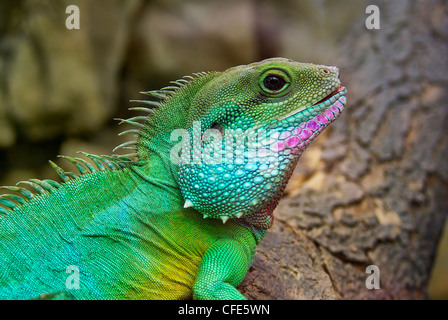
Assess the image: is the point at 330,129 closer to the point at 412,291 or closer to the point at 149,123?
the point at 412,291

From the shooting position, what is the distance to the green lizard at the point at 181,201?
9.41 feet

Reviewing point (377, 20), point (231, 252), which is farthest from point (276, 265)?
point (377, 20)

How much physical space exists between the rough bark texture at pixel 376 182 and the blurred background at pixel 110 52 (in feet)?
2.55

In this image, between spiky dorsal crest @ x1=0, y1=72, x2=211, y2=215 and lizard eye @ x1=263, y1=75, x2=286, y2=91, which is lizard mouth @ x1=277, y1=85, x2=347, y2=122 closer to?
lizard eye @ x1=263, y1=75, x2=286, y2=91

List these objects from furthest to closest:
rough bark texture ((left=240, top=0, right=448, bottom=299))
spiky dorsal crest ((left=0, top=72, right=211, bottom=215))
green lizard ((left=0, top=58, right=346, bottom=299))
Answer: rough bark texture ((left=240, top=0, right=448, bottom=299))
spiky dorsal crest ((left=0, top=72, right=211, bottom=215))
green lizard ((left=0, top=58, right=346, bottom=299))

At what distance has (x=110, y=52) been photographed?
30.0ft

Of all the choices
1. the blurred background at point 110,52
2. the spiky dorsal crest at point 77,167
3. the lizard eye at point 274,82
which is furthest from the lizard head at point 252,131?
the blurred background at point 110,52

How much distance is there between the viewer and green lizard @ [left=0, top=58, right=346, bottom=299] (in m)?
2.87

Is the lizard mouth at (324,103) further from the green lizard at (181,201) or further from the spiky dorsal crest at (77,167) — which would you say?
the spiky dorsal crest at (77,167)

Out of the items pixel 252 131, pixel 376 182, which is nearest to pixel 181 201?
pixel 252 131

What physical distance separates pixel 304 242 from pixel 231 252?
4.99 feet

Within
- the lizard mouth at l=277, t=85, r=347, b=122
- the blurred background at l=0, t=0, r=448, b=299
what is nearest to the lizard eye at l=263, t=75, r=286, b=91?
the lizard mouth at l=277, t=85, r=347, b=122

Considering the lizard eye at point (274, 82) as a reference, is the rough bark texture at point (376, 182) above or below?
below

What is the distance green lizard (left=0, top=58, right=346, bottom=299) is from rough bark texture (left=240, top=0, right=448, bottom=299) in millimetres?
848
